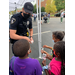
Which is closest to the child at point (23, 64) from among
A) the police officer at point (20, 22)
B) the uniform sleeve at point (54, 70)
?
the uniform sleeve at point (54, 70)

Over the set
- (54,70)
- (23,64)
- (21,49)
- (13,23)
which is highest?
(13,23)

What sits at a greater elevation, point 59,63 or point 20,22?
point 20,22

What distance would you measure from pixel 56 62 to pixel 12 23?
1091 millimetres

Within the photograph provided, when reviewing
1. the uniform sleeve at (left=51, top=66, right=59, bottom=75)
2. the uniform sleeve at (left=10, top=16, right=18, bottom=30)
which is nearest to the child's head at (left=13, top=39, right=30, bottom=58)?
the uniform sleeve at (left=51, top=66, right=59, bottom=75)

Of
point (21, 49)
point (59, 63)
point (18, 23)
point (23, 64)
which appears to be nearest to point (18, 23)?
point (18, 23)

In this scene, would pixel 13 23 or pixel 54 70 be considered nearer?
pixel 54 70

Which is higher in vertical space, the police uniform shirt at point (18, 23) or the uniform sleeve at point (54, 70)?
the police uniform shirt at point (18, 23)

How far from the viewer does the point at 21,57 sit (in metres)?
0.99

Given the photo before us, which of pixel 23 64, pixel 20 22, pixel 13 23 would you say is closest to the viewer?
pixel 23 64

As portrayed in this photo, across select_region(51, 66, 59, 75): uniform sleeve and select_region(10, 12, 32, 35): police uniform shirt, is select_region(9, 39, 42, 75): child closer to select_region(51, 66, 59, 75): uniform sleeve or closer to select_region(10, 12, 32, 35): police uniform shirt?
select_region(51, 66, 59, 75): uniform sleeve

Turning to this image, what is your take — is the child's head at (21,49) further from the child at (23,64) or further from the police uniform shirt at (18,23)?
the police uniform shirt at (18,23)

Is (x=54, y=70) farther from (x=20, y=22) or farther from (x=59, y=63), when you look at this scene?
(x=20, y=22)

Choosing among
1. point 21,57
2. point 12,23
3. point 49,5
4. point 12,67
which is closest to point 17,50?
point 21,57
